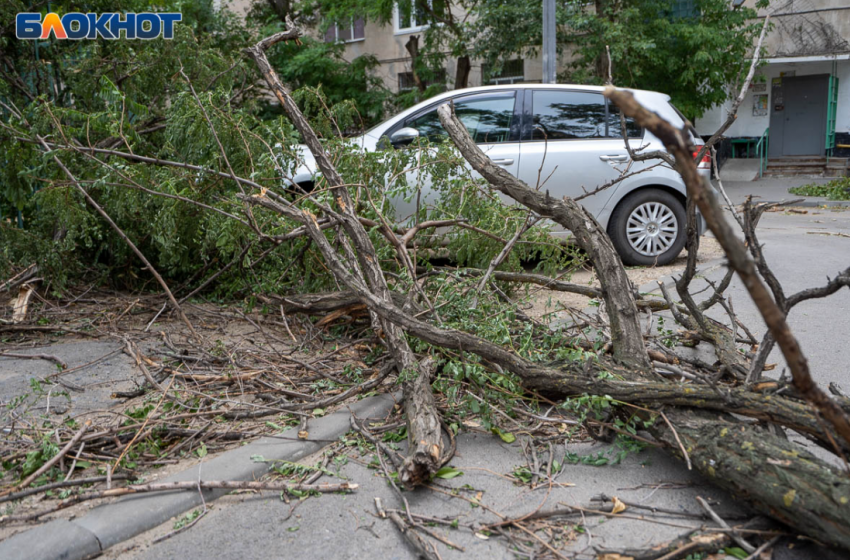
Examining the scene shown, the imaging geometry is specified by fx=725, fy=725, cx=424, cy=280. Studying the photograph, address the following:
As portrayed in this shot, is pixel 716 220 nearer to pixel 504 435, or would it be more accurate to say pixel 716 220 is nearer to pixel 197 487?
pixel 504 435

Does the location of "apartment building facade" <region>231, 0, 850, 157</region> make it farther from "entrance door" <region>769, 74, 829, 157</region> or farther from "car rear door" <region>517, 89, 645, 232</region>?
"car rear door" <region>517, 89, 645, 232</region>

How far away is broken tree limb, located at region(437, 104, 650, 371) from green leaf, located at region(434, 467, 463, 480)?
108cm

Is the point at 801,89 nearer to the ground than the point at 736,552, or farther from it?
farther from it

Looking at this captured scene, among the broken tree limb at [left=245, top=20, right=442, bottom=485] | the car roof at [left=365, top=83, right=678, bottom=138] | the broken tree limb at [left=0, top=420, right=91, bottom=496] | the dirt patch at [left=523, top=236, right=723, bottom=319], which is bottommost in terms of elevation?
the dirt patch at [left=523, top=236, right=723, bottom=319]

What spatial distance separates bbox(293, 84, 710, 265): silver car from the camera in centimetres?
765

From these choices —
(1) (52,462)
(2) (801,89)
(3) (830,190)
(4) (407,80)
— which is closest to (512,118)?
(1) (52,462)

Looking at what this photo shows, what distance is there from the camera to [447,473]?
320 cm

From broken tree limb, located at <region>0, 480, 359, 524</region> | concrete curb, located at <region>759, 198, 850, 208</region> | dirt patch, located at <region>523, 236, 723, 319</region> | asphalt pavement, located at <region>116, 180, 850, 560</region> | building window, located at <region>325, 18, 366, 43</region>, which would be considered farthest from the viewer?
building window, located at <region>325, 18, 366, 43</region>

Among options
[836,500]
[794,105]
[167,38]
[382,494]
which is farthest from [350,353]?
[794,105]

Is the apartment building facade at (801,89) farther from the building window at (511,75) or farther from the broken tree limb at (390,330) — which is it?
the broken tree limb at (390,330)

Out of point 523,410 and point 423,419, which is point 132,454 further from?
point 523,410

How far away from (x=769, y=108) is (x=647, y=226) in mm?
17266

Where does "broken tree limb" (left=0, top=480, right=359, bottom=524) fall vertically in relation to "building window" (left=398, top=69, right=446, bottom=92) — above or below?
below

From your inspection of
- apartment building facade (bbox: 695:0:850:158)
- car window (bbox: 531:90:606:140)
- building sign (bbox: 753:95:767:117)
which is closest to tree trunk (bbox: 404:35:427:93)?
apartment building facade (bbox: 695:0:850:158)
